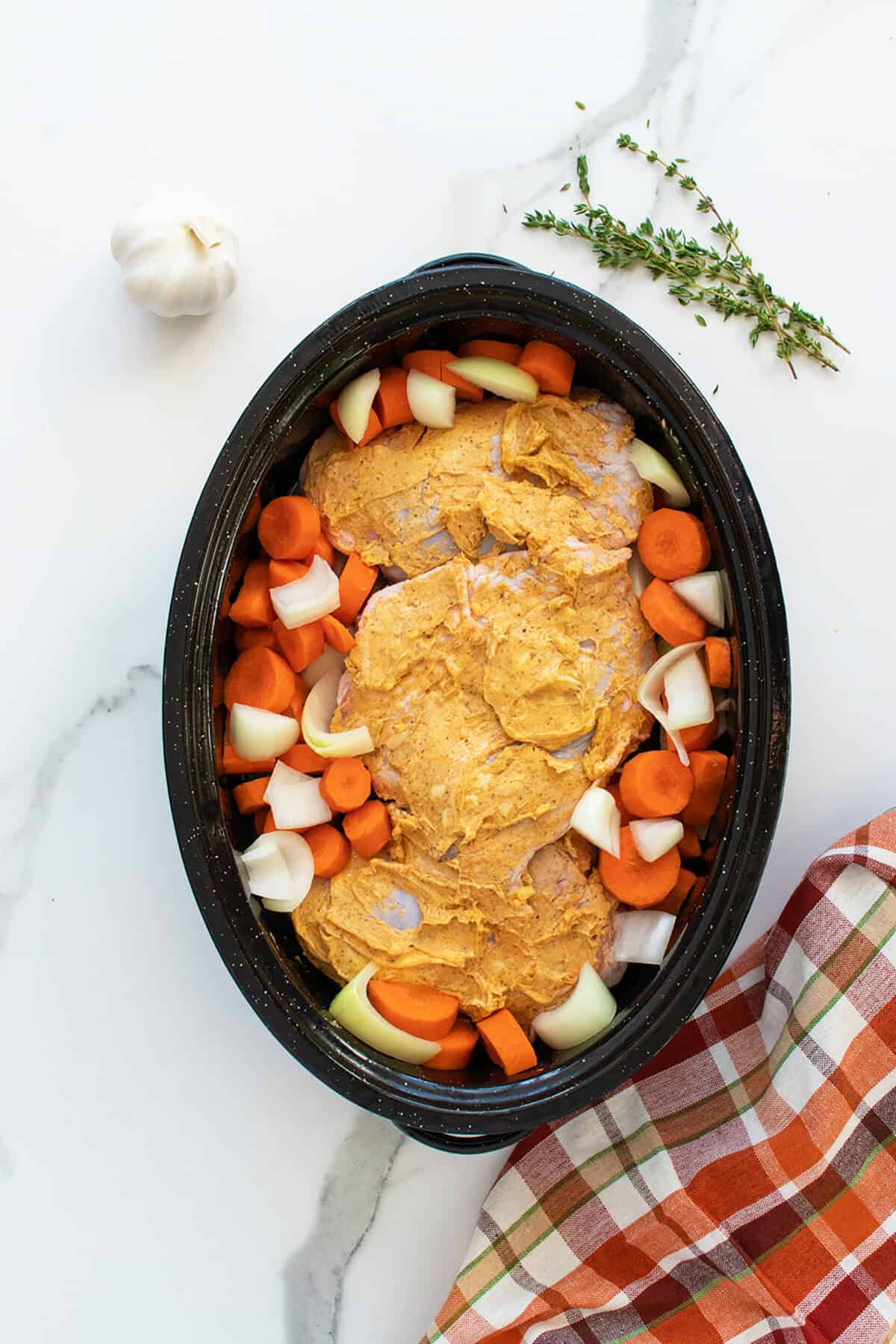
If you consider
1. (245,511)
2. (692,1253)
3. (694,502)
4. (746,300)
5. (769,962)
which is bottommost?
(692,1253)

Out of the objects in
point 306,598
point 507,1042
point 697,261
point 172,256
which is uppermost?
point 172,256

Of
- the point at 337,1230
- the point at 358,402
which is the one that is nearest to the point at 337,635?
the point at 358,402

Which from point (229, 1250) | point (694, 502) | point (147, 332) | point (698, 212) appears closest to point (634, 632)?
point (694, 502)

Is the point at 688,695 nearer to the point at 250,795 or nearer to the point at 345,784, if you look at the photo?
the point at 345,784

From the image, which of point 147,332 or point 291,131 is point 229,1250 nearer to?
point 147,332

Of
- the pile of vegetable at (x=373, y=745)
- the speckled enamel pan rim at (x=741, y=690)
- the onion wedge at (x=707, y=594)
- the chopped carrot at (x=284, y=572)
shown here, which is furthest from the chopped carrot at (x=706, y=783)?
the chopped carrot at (x=284, y=572)

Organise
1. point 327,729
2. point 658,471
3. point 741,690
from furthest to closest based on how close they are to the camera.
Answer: point 327,729 → point 658,471 → point 741,690
